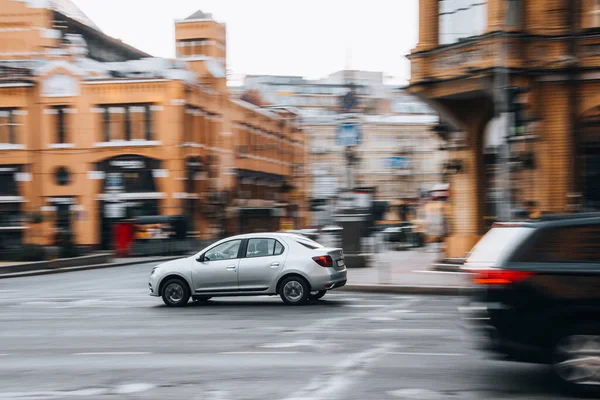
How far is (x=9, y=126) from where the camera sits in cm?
→ 5019

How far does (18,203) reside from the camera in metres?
49.5

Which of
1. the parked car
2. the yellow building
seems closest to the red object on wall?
the yellow building

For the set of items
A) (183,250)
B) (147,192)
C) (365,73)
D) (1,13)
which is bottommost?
(183,250)

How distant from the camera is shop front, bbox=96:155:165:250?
49.0 meters

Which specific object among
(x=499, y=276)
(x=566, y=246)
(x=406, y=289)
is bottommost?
(x=406, y=289)

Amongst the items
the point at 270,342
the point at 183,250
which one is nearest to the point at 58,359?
the point at 270,342

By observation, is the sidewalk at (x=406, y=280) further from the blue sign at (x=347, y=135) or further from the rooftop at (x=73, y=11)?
the rooftop at (x=73, y=11)

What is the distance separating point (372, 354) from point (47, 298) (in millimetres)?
12620

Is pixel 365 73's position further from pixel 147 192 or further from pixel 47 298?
pixel 47 298

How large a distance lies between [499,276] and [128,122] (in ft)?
143

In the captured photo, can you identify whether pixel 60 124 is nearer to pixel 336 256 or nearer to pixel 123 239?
pixel 123 239

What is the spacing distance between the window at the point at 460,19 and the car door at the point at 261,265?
9.42m

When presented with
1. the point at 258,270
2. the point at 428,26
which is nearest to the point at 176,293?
the point at 258,270

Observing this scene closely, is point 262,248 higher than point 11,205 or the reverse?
the reverse
